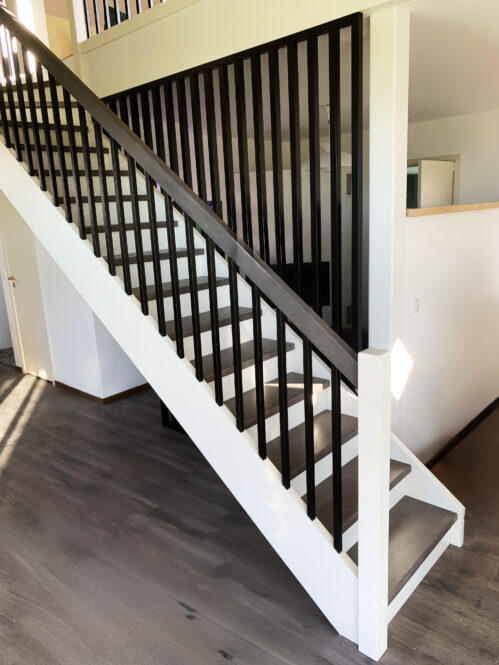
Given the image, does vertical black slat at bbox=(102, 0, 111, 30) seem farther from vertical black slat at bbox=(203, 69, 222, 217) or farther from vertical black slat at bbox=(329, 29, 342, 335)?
vertical black slat at bbox=(329, 29, 342, 335)

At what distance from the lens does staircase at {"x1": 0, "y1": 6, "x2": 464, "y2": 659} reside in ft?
6.03

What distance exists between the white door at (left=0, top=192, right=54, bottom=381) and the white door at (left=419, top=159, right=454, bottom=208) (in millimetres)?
3862

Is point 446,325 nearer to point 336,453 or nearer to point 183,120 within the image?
point 336,453

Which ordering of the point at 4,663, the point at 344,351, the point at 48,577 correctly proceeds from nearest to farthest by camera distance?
the point at 344,351, the point at 4,663, the point at 48,577

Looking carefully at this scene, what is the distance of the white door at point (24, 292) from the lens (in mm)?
5039

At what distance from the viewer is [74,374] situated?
5.00 metres

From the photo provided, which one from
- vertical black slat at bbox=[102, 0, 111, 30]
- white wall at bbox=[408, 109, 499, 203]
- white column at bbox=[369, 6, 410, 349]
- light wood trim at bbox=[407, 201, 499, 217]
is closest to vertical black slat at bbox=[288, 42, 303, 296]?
white column at bbox=[369, 6, 410, 349]

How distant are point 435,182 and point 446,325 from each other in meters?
2.30

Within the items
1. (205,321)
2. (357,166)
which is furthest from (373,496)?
(357,166)

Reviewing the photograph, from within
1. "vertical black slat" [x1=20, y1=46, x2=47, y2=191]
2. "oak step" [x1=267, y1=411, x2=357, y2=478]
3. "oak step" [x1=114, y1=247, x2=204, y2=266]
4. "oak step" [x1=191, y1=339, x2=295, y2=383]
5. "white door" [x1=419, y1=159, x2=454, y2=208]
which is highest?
"vertical black slat" [x1=20, y1=46, x2=47, y2=191]

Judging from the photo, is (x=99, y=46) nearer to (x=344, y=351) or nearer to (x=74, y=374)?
(x=74, y=374)

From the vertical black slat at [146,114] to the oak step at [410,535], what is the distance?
3.08 meters

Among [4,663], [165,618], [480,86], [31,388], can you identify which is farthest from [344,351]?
[31,388]

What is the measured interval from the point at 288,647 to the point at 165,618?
1.80 feet
